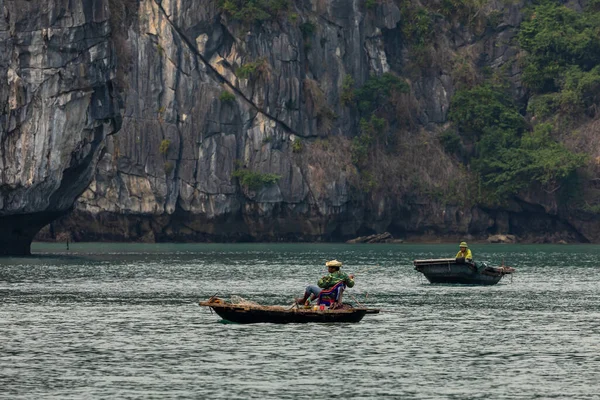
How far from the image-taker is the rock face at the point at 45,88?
266 feet

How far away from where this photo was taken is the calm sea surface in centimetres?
2850

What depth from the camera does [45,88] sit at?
267 ft

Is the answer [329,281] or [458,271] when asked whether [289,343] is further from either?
[458,271]

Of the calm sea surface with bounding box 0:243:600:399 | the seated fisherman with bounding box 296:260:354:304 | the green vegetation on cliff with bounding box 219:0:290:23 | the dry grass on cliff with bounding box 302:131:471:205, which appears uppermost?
the green vegetation on cliff with bounding box 219:0:290:23

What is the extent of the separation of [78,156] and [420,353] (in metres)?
53.1

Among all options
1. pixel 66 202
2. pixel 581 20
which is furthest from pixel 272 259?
pixel 581 20

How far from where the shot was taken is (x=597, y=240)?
130 m

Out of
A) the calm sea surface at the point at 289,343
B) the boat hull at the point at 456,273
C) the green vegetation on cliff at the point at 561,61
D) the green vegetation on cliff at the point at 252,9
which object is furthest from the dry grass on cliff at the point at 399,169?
the boat hull at the point at 456,273

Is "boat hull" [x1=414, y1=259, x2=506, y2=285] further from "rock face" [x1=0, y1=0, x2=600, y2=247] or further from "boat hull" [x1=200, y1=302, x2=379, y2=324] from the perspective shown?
"rock face" [x1=0, y1=0, x2=600, y2=247]

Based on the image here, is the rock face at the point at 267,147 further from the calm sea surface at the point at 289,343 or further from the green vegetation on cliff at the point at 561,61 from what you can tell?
the calm sea surface at the point at 289,343

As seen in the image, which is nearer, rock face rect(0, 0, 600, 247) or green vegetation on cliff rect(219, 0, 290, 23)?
rock face rect(0, 0, 600, 247)

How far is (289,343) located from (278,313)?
325cm

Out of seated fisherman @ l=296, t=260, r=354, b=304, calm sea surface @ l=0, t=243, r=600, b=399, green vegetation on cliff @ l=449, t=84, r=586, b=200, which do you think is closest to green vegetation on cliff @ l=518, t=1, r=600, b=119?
green vegetation on cliff @ l=449, t=84, r=586, b=200

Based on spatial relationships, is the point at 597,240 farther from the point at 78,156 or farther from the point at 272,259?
the point at 78,156
